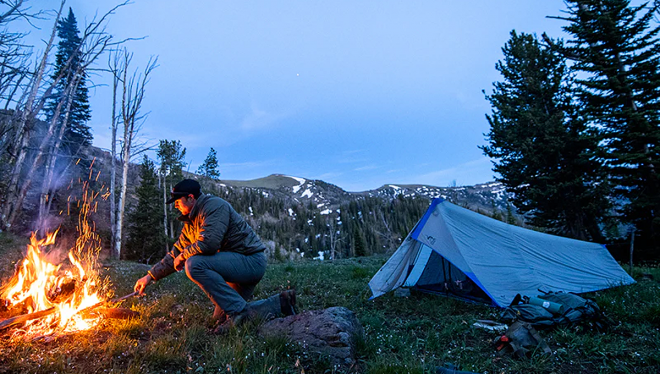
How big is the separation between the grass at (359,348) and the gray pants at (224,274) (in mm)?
386

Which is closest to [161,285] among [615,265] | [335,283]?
[335,283]

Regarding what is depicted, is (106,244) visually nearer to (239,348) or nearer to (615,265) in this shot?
(239,348)

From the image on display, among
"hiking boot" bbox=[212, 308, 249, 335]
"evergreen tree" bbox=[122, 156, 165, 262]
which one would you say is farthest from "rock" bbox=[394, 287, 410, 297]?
"evergreen tree" bbox=[122, 156, 165, 262]

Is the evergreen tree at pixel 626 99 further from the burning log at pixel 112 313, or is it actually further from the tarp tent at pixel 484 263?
the burning log at pixel 112 313

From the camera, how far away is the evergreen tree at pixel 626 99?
15.7 meters

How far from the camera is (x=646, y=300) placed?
6289mm

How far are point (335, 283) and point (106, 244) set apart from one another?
97.4 ft

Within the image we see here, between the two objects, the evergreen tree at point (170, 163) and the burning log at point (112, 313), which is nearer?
the burning log at point (112, 313)

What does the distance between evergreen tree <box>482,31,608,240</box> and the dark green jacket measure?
18.7 metres

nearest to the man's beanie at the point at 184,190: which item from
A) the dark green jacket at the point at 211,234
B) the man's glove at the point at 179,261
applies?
the dark green jacket at the point at 211,234

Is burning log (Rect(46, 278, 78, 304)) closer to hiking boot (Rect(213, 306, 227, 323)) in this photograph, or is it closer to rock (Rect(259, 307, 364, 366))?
hiking boot (Rect(213, 306, 227, 323))

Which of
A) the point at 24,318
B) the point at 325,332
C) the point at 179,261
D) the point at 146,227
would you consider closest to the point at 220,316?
the point at 179,261

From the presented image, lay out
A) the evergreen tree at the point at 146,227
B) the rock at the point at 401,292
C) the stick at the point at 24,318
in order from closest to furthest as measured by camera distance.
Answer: the stick at the point at 24,318, the rock at the point at 401,292, the evergreen tree at the point at 146,227

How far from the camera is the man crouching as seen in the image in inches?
166
